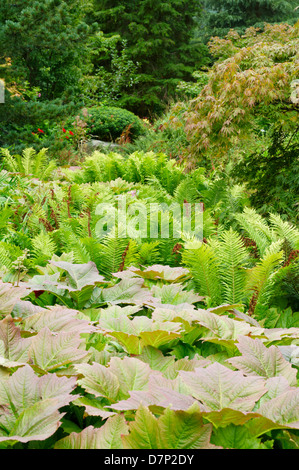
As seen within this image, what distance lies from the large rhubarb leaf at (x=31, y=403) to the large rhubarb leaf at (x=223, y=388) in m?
0.27

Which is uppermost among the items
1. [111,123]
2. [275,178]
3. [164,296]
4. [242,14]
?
[242,14]

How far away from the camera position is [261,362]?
103cm

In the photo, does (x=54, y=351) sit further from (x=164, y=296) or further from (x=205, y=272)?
(x=205, y=272)

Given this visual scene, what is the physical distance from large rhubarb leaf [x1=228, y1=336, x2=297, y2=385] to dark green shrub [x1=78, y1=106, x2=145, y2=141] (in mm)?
11180

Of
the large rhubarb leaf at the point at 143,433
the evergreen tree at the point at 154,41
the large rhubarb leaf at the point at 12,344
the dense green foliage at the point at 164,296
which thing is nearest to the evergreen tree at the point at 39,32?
the dense green foliage at the point at 164,296

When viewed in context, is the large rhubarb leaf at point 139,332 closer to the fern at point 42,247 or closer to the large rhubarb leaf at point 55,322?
the large rhubarb leaf at point 55,322

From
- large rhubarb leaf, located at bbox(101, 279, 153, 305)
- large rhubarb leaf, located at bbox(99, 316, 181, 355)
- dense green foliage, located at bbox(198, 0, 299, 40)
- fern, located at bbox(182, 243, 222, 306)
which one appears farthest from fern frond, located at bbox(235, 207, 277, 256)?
dense green foliage, located at bbox(198, 0, 299, 40)

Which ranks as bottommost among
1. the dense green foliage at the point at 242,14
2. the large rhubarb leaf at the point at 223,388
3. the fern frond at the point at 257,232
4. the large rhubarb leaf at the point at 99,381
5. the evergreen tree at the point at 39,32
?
the fern frond at the point at 257,232

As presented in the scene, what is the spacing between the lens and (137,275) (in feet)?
5.88

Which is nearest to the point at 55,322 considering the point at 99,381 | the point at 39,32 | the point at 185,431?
the point at 99,381

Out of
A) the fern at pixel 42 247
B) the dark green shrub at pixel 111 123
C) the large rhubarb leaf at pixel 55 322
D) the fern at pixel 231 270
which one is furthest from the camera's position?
the dark green shrub at pixel 111 123

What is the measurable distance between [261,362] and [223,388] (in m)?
0.19

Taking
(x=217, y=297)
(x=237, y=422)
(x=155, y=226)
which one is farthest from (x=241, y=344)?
(x=155, y=226)

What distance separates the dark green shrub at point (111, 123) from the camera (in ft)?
39.1
